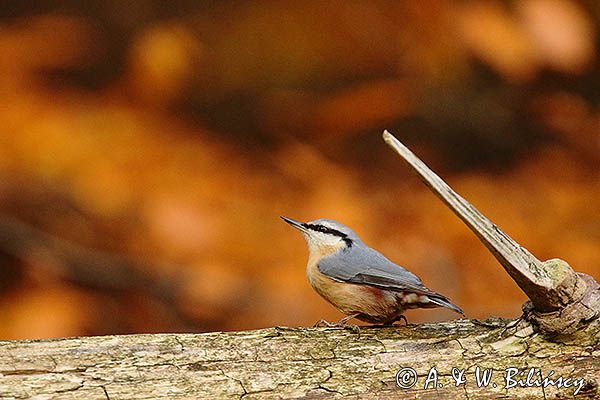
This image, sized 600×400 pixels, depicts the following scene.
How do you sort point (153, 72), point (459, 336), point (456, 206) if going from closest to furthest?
point (456, 206), point (459, 336), point (153, 72)

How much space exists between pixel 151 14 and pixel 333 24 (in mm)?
929

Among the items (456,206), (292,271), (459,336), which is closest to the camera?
(456,206)

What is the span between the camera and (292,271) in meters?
4.00

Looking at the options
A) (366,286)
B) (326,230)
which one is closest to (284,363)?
(366,286)

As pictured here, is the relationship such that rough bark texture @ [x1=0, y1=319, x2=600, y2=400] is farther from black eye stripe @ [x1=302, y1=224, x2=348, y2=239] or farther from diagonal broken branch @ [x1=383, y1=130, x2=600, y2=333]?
black eye stripe @ [x1=302, y1=224, x2=348, y2=239]

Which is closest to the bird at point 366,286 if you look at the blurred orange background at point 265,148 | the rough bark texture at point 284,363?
the rough bark texture at point 284,363

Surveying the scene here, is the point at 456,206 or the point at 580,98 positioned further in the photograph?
the point at 580,98

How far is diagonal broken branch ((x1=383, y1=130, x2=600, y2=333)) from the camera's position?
6.72 feet

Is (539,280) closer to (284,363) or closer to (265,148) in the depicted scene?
(284,363)

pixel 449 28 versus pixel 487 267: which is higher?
pixel 449 28

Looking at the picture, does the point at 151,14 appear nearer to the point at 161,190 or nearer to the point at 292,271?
the point at 161,190

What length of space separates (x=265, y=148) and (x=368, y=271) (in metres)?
2.01

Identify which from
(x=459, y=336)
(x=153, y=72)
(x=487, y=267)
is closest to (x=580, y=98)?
(x=487, y=267)

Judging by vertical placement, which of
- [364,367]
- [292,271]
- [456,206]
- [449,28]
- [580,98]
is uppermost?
[449,28]
